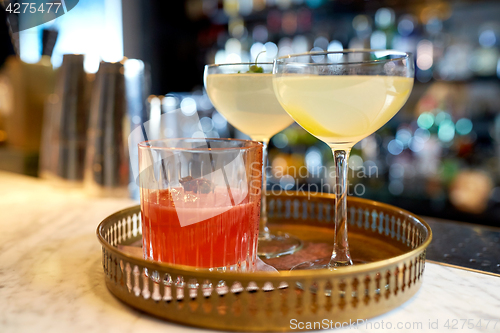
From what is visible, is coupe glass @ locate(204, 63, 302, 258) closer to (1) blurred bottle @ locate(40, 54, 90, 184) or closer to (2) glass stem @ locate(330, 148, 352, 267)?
(2) glass stem @ locate(330, 148, 352, 267)

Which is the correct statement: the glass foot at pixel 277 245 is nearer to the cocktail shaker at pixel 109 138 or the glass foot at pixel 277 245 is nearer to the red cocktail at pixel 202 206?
the red cocktail at pixel 202 206

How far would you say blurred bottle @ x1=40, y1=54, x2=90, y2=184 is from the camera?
1213mm

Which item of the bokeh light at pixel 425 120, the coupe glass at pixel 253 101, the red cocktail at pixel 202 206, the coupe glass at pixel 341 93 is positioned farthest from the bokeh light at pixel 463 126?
the red cocktail at pixel 202 206

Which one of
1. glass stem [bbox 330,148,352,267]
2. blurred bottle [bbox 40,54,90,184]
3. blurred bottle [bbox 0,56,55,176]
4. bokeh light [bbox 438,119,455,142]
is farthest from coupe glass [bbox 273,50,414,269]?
bokeh light [bbox 438,119,455,142]

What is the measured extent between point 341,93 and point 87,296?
1.28ft

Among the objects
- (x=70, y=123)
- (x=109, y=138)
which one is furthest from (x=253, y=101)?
(x=70, y=123)

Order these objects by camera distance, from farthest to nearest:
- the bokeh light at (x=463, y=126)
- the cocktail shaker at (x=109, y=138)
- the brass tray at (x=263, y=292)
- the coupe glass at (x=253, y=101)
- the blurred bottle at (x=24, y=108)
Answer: the bokeh light at (x=463, y=126) < the blurred bottle at (x=24, y=108) < the cocktail shaker at (x=109, y=138) < the coupe glass at (x=253, y=101) < the brass tray at (x=263, y=292)

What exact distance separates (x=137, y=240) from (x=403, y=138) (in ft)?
7.43

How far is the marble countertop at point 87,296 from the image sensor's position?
44 centimetres

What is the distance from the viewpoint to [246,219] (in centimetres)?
56

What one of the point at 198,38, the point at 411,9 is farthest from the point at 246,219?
the point at 198,38

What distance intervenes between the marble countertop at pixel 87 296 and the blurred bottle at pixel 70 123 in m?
0.42

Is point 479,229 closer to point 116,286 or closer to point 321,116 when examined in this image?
point 321,116

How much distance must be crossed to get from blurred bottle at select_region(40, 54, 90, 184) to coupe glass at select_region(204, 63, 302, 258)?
60 cm
